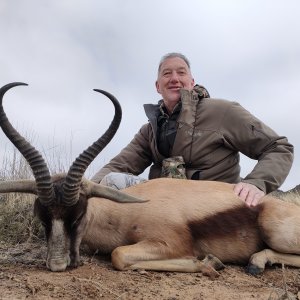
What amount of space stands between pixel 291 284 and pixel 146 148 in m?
3.21

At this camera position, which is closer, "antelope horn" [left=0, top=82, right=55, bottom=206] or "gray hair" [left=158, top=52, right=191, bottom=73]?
"antelope horn" [left=0, top=82, right=55, bottom=206]

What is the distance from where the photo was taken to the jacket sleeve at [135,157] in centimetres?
648

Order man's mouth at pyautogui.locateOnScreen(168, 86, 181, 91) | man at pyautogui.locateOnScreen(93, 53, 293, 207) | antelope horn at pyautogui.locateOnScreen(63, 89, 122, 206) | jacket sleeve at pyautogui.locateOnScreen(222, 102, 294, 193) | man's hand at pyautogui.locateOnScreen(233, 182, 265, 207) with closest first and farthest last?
1. antelope horn at pyautogui.locateOnScreen(63, 89, 122, 206)
2. man's hand at pyautogui.locateOnScreen(233, 182, 265, 207)
3. jacket sleeve at pyautogui.locateOnScreen(222, 102, 294, 193)
4. man at pyautogui.locateOnScreen(93, 53, 293, 207)
5. man's mouth at pyautogui.locateOnScreen(168, 86, 181, 91)

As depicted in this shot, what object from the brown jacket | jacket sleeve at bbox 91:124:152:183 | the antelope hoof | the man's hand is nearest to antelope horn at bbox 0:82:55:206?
the antelope hoof

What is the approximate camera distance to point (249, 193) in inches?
177

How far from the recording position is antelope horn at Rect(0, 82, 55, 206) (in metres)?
3.73

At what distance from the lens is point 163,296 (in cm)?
320

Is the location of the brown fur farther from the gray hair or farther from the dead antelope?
the gray hair

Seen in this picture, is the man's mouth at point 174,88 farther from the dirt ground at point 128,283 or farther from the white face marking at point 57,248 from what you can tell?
the white face marking at point 57,248

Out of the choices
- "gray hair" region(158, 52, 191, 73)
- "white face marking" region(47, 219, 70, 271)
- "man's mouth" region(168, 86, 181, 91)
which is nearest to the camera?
"white face marking" region(47, 219, 70, 271)

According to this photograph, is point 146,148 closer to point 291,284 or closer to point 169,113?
point 169,113

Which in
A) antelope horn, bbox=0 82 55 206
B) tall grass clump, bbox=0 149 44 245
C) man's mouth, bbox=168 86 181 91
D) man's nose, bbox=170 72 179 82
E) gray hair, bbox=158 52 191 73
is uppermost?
gray hair, bbox=158 52 191 73

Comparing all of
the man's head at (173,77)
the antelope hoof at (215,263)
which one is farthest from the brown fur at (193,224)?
the man's head at (173,77)

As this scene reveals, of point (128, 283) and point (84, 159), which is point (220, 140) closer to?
point (84, 159)
